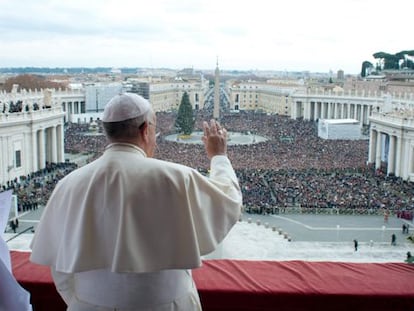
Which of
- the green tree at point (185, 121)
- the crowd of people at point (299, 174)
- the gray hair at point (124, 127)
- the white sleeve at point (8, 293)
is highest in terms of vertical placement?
the gray hair at point (124, 127)

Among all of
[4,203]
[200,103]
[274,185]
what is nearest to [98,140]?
[274,185]

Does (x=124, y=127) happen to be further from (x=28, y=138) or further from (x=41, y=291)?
(x=28, y=138)

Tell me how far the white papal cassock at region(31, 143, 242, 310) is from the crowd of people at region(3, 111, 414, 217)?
37.3 feet

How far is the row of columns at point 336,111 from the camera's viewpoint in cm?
3725

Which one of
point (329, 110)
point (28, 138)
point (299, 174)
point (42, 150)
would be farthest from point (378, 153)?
point (329, 110)

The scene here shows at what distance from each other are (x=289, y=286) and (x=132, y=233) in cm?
71

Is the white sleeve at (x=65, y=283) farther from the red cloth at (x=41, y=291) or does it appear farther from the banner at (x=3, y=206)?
the red cloth at (x=41, y=291)

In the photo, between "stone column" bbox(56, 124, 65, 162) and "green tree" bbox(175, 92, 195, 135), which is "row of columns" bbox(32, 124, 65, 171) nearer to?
"stone column" bbox(56, 124, 65, 162)

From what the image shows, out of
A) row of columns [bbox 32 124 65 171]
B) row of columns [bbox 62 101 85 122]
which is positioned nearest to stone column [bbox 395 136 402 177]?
row of columns [bbox 32 124 65 171]

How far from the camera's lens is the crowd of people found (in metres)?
13.6

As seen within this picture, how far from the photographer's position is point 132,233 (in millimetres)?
1392

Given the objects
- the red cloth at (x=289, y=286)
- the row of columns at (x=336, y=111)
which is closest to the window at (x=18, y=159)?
the red cloth at (x=289, y=286)

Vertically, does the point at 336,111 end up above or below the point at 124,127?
below

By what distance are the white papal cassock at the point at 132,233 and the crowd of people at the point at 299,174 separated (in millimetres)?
11375
